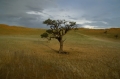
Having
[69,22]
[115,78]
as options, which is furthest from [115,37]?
[115,78]

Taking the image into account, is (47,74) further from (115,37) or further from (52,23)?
(115,37)

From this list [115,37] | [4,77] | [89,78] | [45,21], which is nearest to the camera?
[4,77]

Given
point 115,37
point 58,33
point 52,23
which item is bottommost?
point 115,37

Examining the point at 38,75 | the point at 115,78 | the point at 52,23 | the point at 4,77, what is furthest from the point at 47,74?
the point at 52,23

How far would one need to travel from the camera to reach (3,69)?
27.2ft

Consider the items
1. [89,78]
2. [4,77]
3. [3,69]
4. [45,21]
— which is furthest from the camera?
[45,21]

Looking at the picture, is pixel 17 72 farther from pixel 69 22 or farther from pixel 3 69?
pixel 69 22

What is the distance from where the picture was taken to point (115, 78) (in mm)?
7766

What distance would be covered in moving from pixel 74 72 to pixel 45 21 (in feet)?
46.1

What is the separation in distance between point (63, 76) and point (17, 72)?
294 cm

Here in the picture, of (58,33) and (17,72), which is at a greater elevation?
(58,33)

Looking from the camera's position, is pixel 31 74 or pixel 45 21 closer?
pixel 31 74

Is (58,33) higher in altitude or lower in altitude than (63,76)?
higher

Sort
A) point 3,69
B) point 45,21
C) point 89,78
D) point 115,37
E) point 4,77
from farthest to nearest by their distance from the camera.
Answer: point 115,37 < point 45,21 < point 3,69 < point 89,78 < point 4,77
